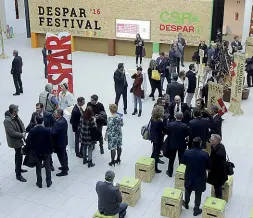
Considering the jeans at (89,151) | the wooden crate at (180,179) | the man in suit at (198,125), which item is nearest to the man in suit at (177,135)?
the man in suit at (198,125)

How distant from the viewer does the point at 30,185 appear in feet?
29.4

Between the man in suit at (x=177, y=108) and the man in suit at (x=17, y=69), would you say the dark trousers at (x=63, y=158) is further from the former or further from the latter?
the man in suit at (x=17, y=69)

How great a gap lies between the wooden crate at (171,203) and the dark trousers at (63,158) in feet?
7.99

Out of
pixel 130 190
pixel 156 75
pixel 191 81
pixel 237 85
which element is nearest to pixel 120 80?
pixel 156 75

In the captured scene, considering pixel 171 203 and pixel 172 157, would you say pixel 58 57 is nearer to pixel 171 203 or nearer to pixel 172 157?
pixel 172 157

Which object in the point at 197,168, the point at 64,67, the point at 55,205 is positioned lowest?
the point at 55,205

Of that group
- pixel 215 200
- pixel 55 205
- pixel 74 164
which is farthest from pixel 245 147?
pixel 55 205

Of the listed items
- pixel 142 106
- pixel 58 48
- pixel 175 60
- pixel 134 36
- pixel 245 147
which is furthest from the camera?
pixel 134 36

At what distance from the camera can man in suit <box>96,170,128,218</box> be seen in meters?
6.66

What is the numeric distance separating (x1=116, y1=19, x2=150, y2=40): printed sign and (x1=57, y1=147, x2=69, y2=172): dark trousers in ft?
37.3

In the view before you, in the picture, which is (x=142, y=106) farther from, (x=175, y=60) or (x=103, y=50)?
(x=103, y=50)

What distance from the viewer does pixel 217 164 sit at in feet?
24.5

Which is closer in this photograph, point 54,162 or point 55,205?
point 55,205

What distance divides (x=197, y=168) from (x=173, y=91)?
13.7ft
